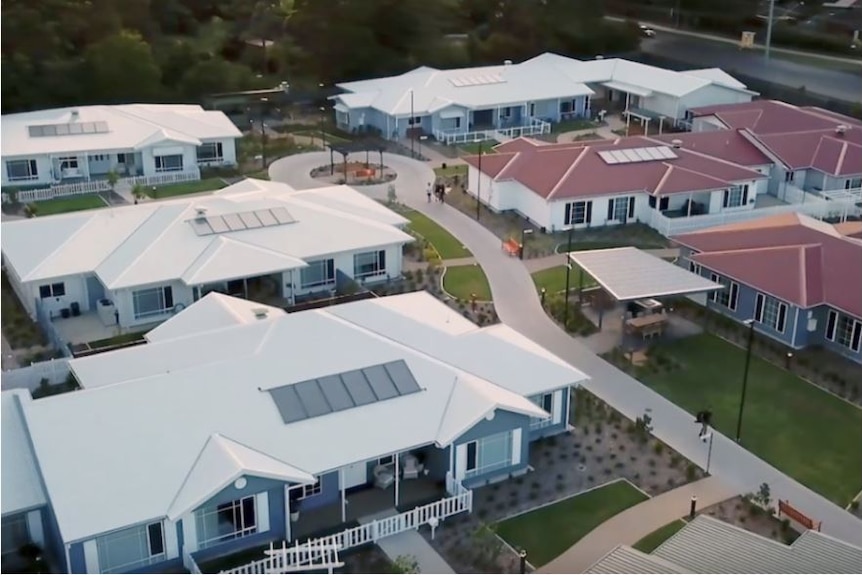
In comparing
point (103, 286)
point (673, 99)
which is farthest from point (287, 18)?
point (103, 286)

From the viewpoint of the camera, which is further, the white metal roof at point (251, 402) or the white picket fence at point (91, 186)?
the white picket fence at point (91, 186)

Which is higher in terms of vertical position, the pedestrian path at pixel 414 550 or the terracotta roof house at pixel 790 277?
the terracotta roof house at pixel 790 277

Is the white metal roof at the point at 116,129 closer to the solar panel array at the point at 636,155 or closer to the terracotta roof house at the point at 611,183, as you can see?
the terracotta roof house at the point at 611,183

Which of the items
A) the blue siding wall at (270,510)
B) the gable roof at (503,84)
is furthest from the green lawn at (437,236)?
the blue siding wall at (270,510)

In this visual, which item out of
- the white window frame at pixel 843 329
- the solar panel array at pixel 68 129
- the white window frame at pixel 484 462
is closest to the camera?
the white window frame at pixel 484 462

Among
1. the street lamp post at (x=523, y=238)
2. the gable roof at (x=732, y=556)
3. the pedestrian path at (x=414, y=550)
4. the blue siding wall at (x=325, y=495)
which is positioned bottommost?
the pedestrian path at (x=414, y=550)

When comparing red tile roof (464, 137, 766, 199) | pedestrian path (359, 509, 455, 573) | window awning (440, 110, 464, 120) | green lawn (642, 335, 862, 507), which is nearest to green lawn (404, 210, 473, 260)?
red tile roof (464, 137, 766, 199)

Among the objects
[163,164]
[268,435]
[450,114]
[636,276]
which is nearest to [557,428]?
[636,276]
